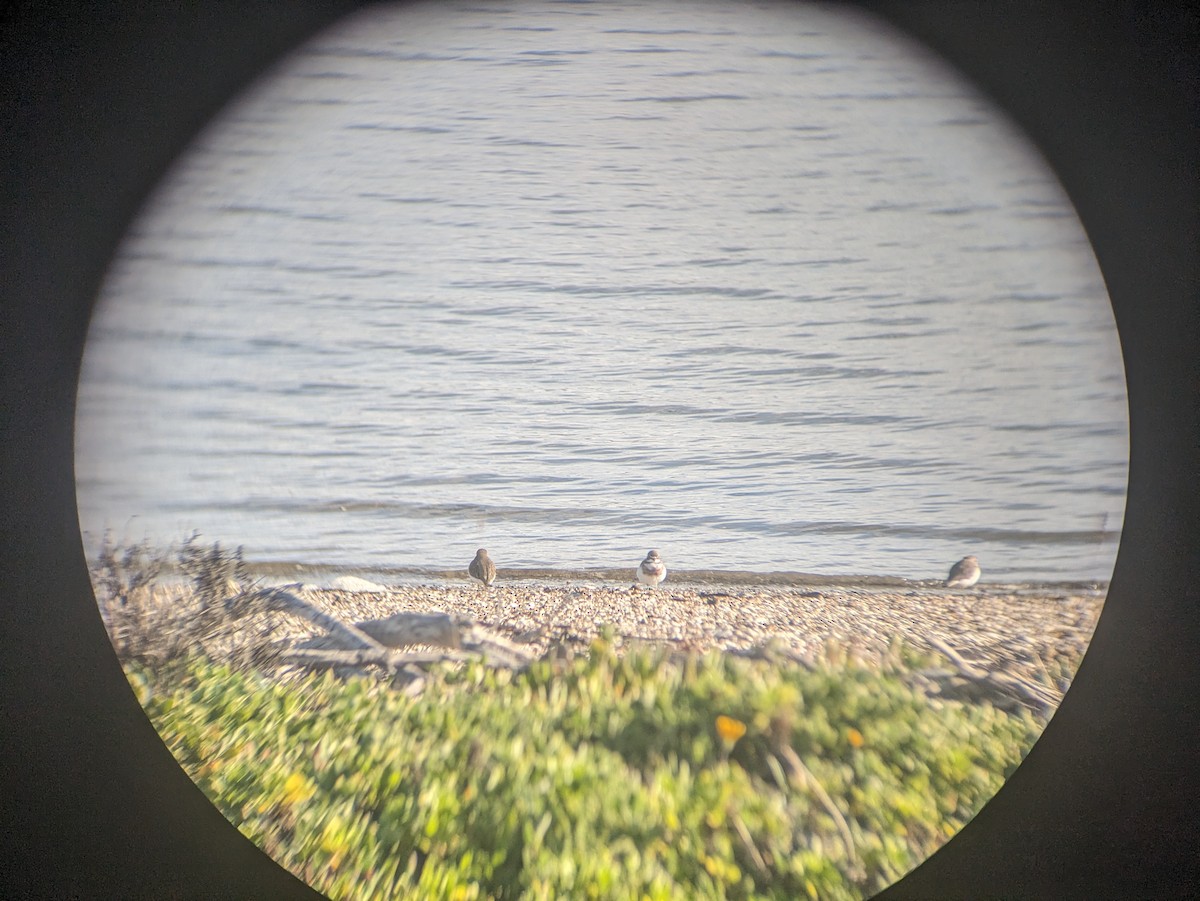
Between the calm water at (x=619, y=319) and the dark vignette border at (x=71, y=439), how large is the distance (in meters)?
0.11

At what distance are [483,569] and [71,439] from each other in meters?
0.94

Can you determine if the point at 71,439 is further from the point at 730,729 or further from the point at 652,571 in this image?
the point at 730,729

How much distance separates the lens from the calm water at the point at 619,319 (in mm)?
1743

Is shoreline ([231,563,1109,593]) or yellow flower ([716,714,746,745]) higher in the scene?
shoreline ([231,563,1109,593])

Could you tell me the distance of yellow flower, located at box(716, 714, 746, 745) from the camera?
5.50 feet

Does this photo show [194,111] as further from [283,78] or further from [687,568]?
[687,568]

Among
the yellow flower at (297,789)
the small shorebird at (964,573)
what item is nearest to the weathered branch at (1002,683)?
the small shorebird at (964,573)

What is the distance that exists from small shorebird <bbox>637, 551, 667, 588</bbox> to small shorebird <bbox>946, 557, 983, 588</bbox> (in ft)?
1.96

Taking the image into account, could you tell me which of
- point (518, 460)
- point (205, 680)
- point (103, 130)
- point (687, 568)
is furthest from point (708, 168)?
point (205, 680)

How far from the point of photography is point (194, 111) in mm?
1811

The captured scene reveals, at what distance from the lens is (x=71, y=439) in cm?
179

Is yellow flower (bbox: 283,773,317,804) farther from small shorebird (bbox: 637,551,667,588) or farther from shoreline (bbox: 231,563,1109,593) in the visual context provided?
small shorebird (bbox: 637,551,667,588)

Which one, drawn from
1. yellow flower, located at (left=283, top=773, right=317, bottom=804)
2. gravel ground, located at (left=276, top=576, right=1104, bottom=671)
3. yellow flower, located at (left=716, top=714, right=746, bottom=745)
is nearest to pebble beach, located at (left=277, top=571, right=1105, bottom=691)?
gravel ground, located at (left=276, top=576, right=1104, bottom=671)

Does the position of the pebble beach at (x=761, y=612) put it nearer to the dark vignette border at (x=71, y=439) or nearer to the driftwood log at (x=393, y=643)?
the driftwood log at (x=393, y=643)
